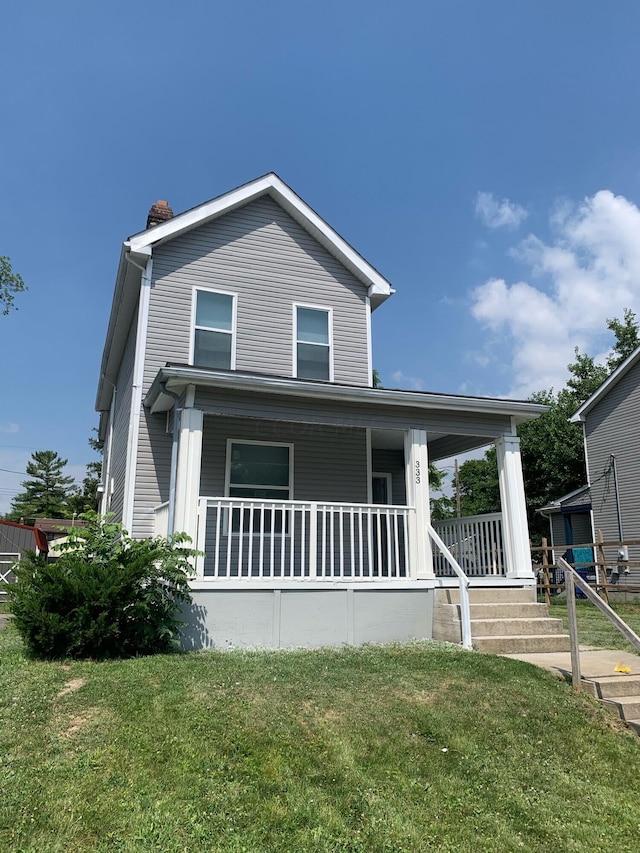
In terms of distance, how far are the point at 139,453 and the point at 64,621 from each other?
3.77 meters

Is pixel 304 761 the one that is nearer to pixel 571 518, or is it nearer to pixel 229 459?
pixel 229 459

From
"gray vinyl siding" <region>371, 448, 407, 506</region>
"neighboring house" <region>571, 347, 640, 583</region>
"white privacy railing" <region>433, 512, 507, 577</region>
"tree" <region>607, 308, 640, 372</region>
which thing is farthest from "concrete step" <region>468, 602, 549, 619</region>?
"tree" <region>607, 308, 640, 372</region>

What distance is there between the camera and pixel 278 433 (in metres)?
10.5

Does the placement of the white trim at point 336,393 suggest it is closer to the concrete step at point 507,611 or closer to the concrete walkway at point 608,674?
the concrete step at point 507,611

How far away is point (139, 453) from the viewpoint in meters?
9.66

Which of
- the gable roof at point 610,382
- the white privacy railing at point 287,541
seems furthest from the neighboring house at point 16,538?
the gable roof at point 610,382

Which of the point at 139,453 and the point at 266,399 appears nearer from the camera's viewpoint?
the point at 266,399

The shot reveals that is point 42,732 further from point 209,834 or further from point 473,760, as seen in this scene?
point 473,760

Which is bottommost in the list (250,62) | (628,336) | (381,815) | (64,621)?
(381,815)

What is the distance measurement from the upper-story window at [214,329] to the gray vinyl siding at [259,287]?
5.8 inches

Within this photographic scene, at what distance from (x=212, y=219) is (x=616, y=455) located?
15.6m

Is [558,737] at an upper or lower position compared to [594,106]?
lower

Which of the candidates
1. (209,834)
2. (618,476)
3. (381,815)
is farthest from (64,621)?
(618,476)

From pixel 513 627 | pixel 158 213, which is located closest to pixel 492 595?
pixel 513 627
